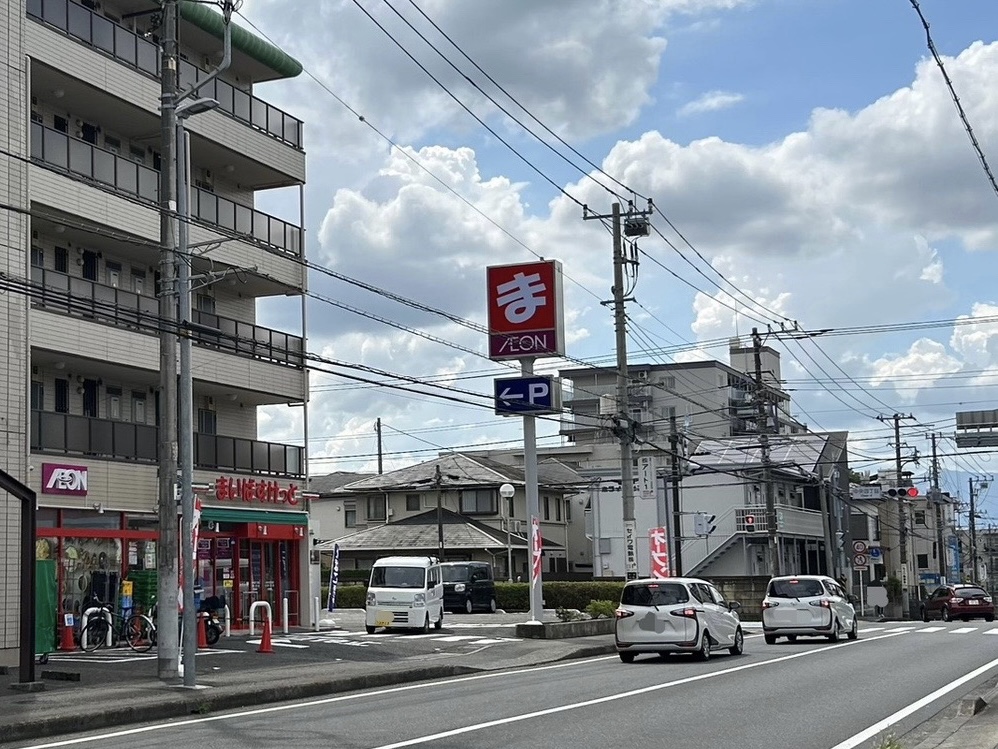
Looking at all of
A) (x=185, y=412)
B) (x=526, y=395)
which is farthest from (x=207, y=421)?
(x=185, y=412)

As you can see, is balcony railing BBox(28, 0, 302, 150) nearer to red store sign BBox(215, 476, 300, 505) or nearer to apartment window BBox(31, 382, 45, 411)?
apartment window BBox(31, 382, 45, 411)

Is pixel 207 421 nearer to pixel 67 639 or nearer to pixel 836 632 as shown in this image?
pixel 67 639

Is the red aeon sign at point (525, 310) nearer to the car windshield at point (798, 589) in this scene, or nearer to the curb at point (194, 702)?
the car windshield at point (798, 589)

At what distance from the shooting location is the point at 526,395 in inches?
1297

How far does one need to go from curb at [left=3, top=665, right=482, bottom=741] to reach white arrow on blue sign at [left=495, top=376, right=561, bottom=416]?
11.2m

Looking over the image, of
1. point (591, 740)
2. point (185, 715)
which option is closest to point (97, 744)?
point (185, 715)

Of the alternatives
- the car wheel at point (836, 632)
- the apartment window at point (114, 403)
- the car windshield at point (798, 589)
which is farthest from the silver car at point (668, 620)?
the apartment window at point (114, 403)

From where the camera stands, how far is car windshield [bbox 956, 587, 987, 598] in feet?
166

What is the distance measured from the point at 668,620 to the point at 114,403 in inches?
603

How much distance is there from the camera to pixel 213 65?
36906 mm

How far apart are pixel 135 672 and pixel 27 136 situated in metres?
12.2

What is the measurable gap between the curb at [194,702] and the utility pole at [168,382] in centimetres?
213

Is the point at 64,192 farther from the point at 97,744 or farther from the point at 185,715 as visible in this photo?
the point at 97,744

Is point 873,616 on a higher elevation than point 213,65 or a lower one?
lower
